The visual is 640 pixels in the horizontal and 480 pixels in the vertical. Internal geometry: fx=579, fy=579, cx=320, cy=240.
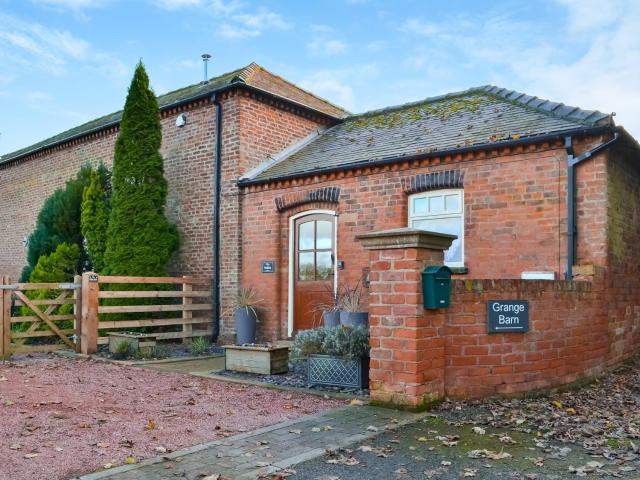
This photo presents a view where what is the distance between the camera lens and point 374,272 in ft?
20.5

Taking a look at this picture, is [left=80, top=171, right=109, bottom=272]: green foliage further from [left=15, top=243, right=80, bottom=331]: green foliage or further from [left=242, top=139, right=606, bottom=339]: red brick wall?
[left=242, top=139, right=606, bottom=339]: red brick wall

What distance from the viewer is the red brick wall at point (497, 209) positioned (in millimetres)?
8648

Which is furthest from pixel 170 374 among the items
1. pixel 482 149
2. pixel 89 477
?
pixel 482 149

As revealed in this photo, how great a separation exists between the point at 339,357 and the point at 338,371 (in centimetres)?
18

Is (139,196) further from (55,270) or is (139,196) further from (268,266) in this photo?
(268,266)

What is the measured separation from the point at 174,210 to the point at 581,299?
31.7 feet

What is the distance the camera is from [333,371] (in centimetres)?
727

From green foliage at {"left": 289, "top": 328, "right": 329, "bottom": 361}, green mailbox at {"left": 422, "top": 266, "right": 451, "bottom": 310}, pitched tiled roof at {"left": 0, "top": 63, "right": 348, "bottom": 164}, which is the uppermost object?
pitched tiled roof at {"left": 0, "top": 63, "right": 348, "bottom": 164}

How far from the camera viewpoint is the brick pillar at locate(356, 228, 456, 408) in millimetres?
5867

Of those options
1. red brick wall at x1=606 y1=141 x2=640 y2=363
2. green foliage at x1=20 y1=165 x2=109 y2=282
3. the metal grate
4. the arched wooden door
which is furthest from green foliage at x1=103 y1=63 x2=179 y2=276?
red brick wall at x1=606 y1=141 x2=640 y2=363

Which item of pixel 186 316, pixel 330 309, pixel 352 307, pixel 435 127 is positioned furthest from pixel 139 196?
pixel 435 127

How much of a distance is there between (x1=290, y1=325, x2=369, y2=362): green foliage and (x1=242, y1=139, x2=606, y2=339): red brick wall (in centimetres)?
326

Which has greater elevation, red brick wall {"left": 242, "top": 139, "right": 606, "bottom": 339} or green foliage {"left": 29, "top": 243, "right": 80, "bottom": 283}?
red brick wall {"left": 242, "top": 139, "right": 606, "bottom": 339}

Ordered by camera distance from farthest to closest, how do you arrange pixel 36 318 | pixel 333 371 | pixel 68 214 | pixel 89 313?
pixel 68 214 → pixel 89 313 → pixel 36 318 → pixel 333 371
